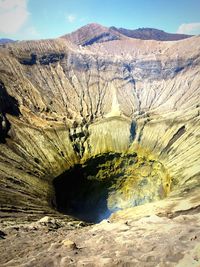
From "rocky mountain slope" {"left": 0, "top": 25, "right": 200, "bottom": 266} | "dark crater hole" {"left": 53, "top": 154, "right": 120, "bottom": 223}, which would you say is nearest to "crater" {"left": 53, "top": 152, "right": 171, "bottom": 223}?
"dark crater hole" {"left": 53, "top": 154, "right": 120, "bottom": 223}

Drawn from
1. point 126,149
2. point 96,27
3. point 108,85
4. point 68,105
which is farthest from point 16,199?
point 96,27

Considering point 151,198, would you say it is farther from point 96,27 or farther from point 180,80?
point 96,27

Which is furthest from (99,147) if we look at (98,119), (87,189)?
(98,119)

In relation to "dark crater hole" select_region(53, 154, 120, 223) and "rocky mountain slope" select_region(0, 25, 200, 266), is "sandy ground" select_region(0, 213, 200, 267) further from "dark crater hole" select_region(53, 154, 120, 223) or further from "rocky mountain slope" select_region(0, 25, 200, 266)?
"dark crater hole" select_region(53, 154, 120, 223)

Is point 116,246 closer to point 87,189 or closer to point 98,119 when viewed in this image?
point 87,189

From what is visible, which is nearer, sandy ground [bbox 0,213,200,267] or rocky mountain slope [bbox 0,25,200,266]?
sandy ground [bbox 0,213,200,267]
